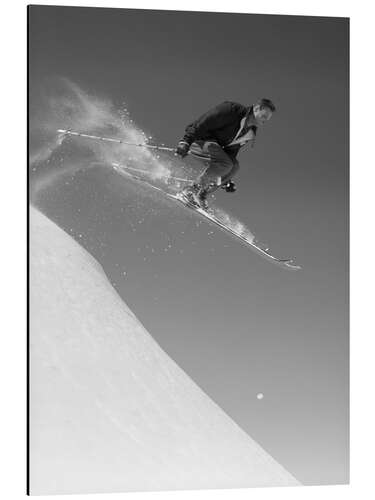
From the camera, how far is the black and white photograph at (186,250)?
18.2 ft

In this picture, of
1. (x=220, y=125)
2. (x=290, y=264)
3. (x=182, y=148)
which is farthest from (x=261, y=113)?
(x=290, y=264)

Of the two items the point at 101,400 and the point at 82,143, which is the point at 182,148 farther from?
the point at 101,400

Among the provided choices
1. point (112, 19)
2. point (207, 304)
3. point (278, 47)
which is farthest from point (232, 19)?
point (207, 304)

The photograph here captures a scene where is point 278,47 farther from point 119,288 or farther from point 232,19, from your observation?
point 119,288

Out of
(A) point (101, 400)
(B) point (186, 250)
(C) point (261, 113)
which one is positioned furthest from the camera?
(C) point (261, 113)

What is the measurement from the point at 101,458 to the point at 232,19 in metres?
2.57

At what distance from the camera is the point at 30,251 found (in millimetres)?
5582

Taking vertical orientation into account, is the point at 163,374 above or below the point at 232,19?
below

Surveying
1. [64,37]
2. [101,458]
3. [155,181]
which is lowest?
[101,458]

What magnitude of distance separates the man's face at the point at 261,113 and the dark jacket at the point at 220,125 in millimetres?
36

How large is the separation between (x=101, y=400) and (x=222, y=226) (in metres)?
Answer: 1.20

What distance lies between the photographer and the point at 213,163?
5875 millimetres

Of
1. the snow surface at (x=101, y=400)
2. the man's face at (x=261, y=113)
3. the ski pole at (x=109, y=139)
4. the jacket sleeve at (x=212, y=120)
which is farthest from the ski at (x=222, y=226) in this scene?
the man's face at (x=261, y=113)

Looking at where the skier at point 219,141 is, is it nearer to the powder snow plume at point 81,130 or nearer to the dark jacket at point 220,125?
the dark jacket at point 220,125
